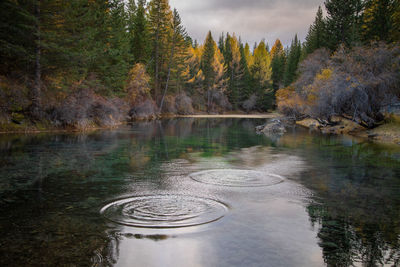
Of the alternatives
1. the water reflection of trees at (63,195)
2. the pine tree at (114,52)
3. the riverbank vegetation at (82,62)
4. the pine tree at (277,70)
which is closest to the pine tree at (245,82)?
the pine tree at (277,70)

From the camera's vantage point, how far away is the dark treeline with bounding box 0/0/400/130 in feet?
77.7

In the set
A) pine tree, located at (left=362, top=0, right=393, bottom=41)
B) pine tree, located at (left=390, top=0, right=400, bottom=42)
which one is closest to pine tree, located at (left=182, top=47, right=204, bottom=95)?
pine tree, located at (left=362, top=0, right=393, bottom=41)

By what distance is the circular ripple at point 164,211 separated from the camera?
679cm

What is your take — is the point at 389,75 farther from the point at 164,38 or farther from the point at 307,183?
the point at 164,38

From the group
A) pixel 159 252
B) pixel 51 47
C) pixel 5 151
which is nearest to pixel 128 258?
pixel 159 252

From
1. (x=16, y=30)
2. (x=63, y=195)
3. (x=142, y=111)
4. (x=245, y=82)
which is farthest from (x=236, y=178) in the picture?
(x=245, y=82)

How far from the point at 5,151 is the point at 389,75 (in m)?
26.1

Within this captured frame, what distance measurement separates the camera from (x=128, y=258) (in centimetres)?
527

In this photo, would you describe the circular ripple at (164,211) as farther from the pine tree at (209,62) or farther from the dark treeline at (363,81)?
the pine tree at (209,62)

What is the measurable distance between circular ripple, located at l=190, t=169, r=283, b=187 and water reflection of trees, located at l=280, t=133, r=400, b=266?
117 centimetres

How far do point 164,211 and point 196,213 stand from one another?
708mm

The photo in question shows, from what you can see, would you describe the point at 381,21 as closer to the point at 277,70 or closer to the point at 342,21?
the point at 342,21

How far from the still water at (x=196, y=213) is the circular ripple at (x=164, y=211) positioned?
2 centimetres

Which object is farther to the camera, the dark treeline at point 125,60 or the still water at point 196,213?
the dark treeline at point 125,60
